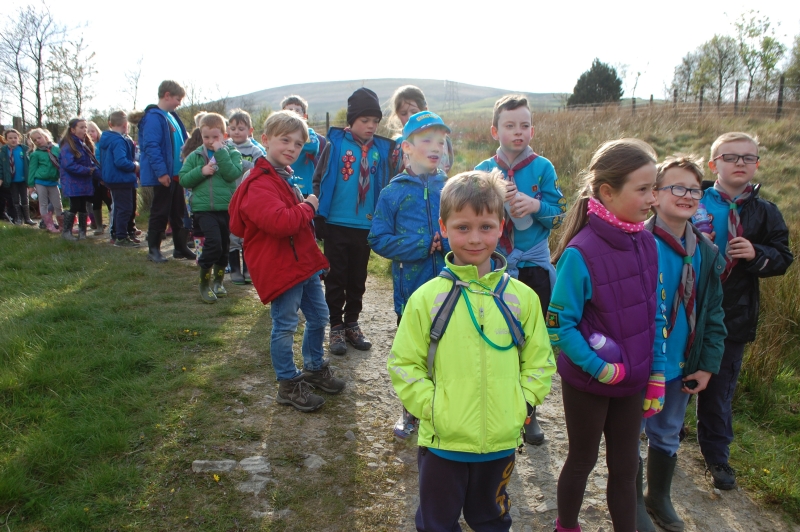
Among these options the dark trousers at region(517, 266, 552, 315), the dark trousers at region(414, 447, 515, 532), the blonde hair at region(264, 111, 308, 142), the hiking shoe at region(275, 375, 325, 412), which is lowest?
the hiking shoe at region(275, 375, 325, 412)

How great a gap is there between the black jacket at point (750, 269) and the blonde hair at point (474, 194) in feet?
5.93

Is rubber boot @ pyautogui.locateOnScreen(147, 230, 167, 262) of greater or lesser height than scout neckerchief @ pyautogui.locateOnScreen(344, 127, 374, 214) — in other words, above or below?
below

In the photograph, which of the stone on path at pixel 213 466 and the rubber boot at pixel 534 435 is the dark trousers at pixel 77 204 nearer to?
the stone on path at pixel 213 466

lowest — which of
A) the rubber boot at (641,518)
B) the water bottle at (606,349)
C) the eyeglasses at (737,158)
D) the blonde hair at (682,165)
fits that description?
the rubber boot at (641,518)

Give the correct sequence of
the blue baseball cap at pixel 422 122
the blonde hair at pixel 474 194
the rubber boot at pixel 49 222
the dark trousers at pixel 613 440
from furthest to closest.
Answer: the rubber boot at pixel 49 222
the blue baseball cap at pixel 422 122
the dark trousers at pixel 613 440
the blonde hair at pixel 474 194

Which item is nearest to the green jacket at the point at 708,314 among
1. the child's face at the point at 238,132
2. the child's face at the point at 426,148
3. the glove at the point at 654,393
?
the glove at the point at 654,393

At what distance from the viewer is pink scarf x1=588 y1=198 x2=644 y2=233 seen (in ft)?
7.55

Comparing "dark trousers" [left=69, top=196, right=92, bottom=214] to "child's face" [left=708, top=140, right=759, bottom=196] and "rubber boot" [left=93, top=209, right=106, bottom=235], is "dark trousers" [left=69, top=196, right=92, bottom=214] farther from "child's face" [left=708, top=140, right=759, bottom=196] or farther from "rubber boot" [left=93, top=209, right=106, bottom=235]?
"child's face" [left=708, top=140, right=759, bottom=196]

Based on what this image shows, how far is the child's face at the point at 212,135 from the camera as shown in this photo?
224 inches

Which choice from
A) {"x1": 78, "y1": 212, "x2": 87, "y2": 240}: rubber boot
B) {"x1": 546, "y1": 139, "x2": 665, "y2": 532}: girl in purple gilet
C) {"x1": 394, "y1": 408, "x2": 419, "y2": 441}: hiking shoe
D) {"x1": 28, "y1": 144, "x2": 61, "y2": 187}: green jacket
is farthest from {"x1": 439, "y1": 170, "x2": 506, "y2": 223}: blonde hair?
{"x1": 28, "y1": 144, "x2": 61, "y2": 187}: green jacket

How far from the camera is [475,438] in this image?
6.49 feet

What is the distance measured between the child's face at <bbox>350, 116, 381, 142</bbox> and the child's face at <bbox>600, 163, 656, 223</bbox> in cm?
246

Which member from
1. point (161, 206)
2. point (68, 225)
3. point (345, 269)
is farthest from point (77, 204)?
point (345, 269)

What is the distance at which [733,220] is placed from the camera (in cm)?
312
